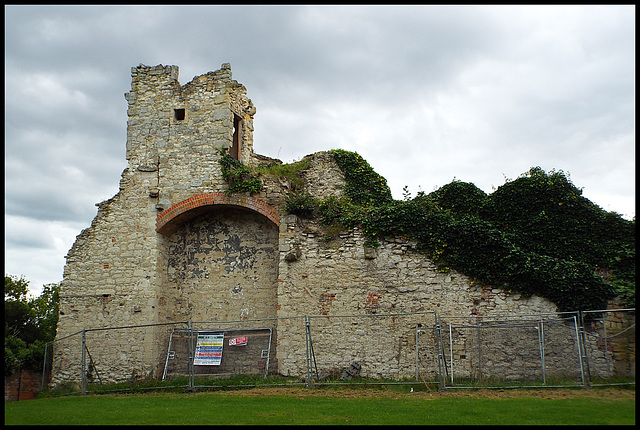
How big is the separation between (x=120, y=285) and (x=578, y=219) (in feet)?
46.8

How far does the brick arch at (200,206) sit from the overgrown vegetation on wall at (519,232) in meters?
1.17

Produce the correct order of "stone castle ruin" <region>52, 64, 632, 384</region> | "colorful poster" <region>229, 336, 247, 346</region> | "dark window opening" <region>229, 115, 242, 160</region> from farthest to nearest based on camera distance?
"dark window opening" <region>229, 115, 242, 160</region> → "colorful poster" <region>229, 336, 247, 346</region> → "stone castle ruin" <region>52, 64, 632, 384</region>

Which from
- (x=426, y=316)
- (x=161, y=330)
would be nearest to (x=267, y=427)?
(x=426, y=316)

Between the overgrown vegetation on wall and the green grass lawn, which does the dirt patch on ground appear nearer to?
the green grass lawn

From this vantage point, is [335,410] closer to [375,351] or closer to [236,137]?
[375,351]

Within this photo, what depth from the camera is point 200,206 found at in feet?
56.5

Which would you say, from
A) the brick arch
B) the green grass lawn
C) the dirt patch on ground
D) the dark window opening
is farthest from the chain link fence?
the dark window opening

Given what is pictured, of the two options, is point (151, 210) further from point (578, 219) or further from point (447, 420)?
point (578, 219)

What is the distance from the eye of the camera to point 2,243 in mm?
9391

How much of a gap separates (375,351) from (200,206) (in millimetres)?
7388

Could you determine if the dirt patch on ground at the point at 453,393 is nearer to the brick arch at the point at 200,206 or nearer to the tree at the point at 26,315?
the brick arch at the point at 200,206

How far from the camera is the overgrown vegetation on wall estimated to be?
1355 cm

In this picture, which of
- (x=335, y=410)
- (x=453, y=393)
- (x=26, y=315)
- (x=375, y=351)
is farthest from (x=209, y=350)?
(x=26, y=315)

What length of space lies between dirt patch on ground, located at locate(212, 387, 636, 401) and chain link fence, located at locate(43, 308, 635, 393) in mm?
363
